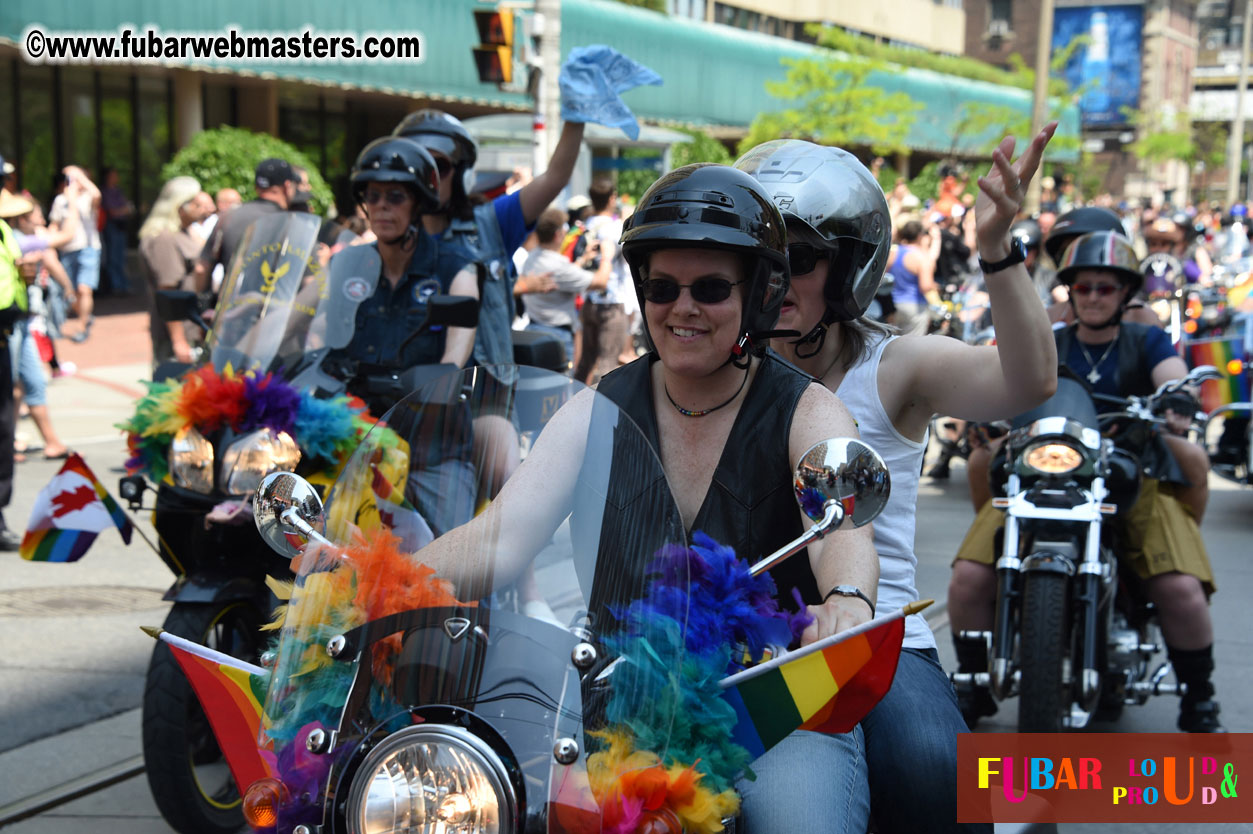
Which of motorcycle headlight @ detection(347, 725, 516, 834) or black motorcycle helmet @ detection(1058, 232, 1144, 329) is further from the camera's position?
black motorcycle helmet @ detection(1058, 232, 1144, 329)

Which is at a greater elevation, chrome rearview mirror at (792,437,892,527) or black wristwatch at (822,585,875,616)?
chrome rearview mirror at (792,437,892,527)

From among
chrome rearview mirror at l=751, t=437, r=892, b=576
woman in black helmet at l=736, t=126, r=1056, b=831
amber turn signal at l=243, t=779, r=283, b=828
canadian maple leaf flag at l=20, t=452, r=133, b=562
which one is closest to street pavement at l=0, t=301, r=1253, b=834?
canadian maple leaf flag at l=20, t=452, r=133, b=562

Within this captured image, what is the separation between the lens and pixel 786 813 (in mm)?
2127

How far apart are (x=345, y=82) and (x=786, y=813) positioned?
70.5 ft

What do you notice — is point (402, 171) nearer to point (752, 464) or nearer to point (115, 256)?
point (752, 464)

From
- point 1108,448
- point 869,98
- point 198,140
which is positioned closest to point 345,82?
point 198,140

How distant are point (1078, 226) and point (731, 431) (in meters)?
3.54

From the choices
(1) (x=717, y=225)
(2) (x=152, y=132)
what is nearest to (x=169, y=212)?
(1) (x=717, y=225)

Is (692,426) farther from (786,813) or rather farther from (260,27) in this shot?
(260,27)

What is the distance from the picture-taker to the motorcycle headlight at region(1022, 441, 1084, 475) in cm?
447

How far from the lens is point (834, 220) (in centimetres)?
302

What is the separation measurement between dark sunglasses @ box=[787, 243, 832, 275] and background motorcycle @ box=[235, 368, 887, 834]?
0.97 m

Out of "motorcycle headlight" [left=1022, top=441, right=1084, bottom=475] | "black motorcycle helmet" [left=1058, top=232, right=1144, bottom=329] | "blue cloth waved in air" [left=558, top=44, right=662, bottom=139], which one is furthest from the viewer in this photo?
"blue cloth waved in air" [left=558, top=44, right=662, bottom=139]

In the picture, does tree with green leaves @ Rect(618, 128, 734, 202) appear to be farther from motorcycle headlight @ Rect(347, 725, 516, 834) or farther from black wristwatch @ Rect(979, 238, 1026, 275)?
motorcycle headlight @ Rect(347, 725, 516, 834)
